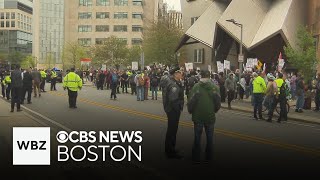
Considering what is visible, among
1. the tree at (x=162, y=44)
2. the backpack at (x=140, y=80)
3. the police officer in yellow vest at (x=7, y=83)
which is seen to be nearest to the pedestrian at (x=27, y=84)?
the police officer in yellow vest at (x=7, y=83)

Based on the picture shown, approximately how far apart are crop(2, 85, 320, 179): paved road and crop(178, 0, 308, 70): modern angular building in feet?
98.1

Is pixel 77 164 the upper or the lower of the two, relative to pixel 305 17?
lower

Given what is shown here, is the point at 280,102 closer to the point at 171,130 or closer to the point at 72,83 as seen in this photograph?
the point at 72,83

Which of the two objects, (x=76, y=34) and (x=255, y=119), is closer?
(x=255, y=119)

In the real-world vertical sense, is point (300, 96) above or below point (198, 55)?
below

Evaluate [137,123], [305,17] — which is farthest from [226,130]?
[305,17]

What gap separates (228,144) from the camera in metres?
11.4

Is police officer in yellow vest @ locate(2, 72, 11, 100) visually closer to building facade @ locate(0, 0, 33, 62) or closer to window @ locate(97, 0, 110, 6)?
window @ locate(97, 0, 110, 6)

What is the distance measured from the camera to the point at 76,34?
11600 cm

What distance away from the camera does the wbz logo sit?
859 centimetres

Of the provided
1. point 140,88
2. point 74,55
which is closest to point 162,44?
point 140,88

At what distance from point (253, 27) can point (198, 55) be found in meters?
17.5

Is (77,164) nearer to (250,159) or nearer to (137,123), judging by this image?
(250,159)

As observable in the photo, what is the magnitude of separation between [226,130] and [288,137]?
1.83 metres
